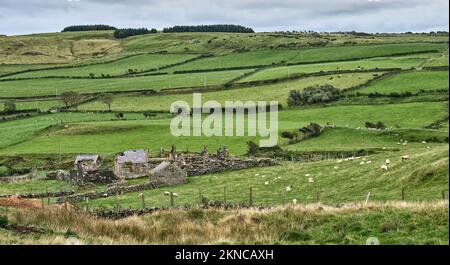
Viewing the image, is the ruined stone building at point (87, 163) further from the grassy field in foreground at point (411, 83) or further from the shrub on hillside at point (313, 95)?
the grassy field in foreground at point (411, 83)

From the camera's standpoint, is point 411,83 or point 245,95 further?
point 245,95

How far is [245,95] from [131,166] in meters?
53.7

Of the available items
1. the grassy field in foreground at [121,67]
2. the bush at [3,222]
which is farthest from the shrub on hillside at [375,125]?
the grassy field in foreground at [121,67]

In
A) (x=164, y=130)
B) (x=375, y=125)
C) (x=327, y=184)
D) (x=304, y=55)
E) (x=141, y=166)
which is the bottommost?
(x=141, y=166)

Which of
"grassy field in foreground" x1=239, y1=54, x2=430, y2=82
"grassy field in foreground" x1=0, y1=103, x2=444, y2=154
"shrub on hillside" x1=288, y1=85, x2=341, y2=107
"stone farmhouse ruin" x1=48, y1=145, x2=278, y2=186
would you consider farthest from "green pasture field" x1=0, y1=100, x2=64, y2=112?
"stone farmhouse ruin" x1=48, y1=145, x2=278, y2=186

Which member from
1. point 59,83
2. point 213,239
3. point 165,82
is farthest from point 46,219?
point 59,83

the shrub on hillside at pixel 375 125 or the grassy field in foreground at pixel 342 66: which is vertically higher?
the grassy field in foreground at pixel 342 66

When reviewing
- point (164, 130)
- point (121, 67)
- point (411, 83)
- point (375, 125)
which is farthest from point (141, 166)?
point (121, 67)

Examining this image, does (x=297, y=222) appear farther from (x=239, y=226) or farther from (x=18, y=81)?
(x=18, y=81)

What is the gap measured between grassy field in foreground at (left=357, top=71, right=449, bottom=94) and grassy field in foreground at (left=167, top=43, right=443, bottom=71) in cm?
3819

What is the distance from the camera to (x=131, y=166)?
54875mm

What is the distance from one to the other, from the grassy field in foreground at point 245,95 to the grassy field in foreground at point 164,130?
44.8 ft

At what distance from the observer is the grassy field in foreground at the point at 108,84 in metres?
124

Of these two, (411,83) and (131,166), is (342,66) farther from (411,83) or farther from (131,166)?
(131,166)
